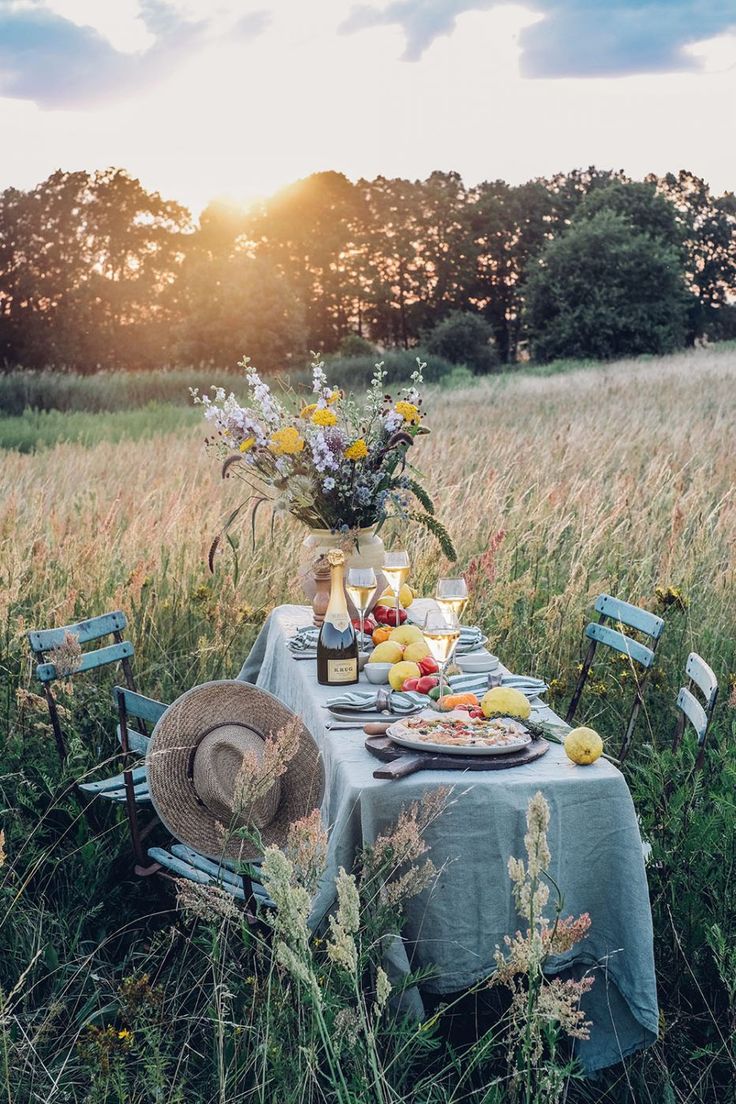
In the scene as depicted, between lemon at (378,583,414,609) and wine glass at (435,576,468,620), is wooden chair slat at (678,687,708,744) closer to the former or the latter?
wine glass at (435,576,468,620)

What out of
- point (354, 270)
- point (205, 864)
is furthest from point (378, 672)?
point (354, 270)

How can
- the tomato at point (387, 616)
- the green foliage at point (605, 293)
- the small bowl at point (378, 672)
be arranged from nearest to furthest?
the small bowl at point (378, 672) → the tomato at point (387, 616) → the green foliage at point (605, 293)

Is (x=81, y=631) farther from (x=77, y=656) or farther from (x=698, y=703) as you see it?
(x=698, y=703)

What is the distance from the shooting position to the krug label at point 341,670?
2.90 m

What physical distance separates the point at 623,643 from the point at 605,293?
35.6 meters

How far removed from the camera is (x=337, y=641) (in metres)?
2.89

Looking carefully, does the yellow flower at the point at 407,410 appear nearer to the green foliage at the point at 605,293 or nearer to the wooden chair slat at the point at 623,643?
the wooden chair slat at the point at 623,643

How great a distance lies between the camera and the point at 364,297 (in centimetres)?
3925

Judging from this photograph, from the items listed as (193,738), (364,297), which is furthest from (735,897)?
(364,297)

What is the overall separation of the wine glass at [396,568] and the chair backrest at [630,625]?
0.65m

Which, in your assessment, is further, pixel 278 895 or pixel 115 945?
pixel 115 945

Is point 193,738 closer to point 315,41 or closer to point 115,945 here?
point 115,945

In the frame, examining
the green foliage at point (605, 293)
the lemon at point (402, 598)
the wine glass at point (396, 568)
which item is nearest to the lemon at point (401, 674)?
the wine glass at point (396, 568)

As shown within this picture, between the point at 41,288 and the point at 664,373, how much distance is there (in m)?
21.4
